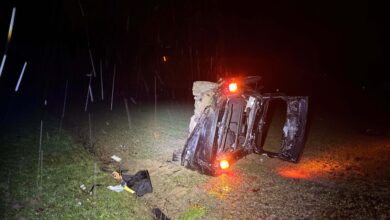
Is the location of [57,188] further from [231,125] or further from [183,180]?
[231,125]

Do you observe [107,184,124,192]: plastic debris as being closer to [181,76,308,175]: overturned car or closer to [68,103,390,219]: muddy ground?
[68,103,390,219]: muddy ground

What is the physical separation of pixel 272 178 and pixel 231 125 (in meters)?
1.52

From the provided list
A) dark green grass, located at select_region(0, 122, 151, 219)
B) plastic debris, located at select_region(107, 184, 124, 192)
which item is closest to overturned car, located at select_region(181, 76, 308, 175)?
plastic debris, located at select_region(107, 184, 124, 192)

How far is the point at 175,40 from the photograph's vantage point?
32.2 metres

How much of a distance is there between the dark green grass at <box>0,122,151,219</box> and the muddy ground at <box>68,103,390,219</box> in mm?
541

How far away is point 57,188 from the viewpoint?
233 inches

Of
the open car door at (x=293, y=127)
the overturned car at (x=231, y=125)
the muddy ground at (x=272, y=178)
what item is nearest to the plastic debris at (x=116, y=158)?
the muddy ground at (x=272, y=178)

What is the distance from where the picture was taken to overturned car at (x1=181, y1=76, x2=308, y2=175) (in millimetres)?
6500

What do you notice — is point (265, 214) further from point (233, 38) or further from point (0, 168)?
point (233, 38)

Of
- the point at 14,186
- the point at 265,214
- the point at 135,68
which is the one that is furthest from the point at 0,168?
the point at 135,68

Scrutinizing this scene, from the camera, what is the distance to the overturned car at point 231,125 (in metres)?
6.50

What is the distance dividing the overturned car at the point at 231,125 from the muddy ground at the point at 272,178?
349 millimetres

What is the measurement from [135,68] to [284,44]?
49.3 ft

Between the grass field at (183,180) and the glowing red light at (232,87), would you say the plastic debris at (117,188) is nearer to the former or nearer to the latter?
the grass field at (183,180)
